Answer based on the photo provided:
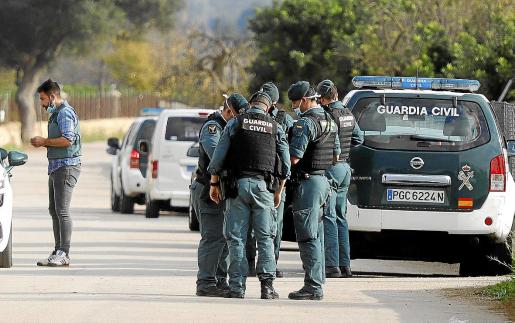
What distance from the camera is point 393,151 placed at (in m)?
15.7

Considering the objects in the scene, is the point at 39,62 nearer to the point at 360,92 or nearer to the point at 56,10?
the point at 56,10

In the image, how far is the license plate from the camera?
15711 mm

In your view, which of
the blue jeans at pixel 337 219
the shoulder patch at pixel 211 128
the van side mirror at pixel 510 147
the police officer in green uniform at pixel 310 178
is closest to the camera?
the police officer in green uniform at pixel 310 178

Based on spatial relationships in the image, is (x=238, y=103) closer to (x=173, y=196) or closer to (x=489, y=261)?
(x=489, y=261)

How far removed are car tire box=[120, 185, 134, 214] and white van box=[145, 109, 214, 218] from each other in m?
2.25

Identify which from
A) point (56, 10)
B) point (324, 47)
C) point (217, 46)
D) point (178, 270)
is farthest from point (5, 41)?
point (178, 270)

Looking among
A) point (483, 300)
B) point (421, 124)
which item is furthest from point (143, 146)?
point (483, 300)

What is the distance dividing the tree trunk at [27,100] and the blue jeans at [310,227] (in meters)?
51.1

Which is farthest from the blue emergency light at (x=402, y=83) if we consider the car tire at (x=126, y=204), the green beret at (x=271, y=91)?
the car tire at (x=126, y=204)

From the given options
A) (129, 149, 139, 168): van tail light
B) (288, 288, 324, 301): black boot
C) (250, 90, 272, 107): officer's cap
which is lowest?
(129, 149, 139, 168): van tail light

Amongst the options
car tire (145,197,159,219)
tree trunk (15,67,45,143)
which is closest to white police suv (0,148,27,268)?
car tire (145,197,159,219)

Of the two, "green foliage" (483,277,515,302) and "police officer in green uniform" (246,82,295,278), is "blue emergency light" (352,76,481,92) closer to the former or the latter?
"police officer in green uniform" (246,82,295,278)

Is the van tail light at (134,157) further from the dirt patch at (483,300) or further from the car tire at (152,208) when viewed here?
the dirt patch at (483,300)

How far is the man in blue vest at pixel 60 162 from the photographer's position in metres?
16.3
